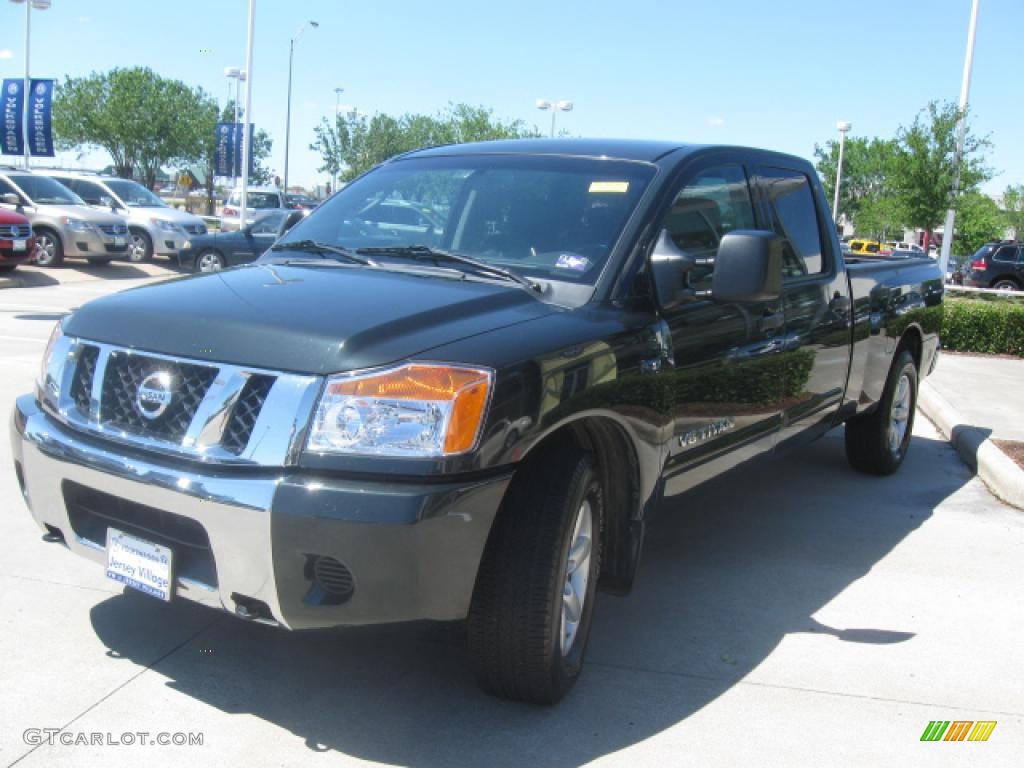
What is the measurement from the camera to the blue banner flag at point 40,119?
27297 mm

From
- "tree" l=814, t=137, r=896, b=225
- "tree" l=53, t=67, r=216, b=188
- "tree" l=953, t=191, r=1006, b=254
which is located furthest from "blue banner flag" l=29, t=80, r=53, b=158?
"tree" l=814, t=137, r=896, b=225

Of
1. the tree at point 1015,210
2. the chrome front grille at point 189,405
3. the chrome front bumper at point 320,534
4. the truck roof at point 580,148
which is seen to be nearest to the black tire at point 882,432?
the truck roof at point 580,148

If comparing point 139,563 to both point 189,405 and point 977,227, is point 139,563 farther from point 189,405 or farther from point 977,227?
point 977,227

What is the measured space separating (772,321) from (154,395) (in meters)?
2.62

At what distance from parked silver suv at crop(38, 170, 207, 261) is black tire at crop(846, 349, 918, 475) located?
57.8ft

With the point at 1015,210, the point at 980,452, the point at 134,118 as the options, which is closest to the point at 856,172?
the point at 1015,210

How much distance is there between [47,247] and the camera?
19281 mm

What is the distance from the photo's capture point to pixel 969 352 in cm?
1427

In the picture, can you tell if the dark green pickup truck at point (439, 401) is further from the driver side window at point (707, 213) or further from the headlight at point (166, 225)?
the headlight at point (166, 225)

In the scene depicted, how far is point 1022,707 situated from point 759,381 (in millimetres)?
1554

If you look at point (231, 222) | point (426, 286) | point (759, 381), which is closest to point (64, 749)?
point (426, 286)

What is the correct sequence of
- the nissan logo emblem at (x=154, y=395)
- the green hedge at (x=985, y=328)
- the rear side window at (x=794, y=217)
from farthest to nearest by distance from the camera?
the green hedge at (x=985, y=328)
the rear side window at (x=794, y=217)
the nissan logo emblem at (x=154, y=395)

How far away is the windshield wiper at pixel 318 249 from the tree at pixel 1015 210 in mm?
70412

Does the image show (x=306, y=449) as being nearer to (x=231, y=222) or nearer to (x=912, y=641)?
(x=912, y=641)
